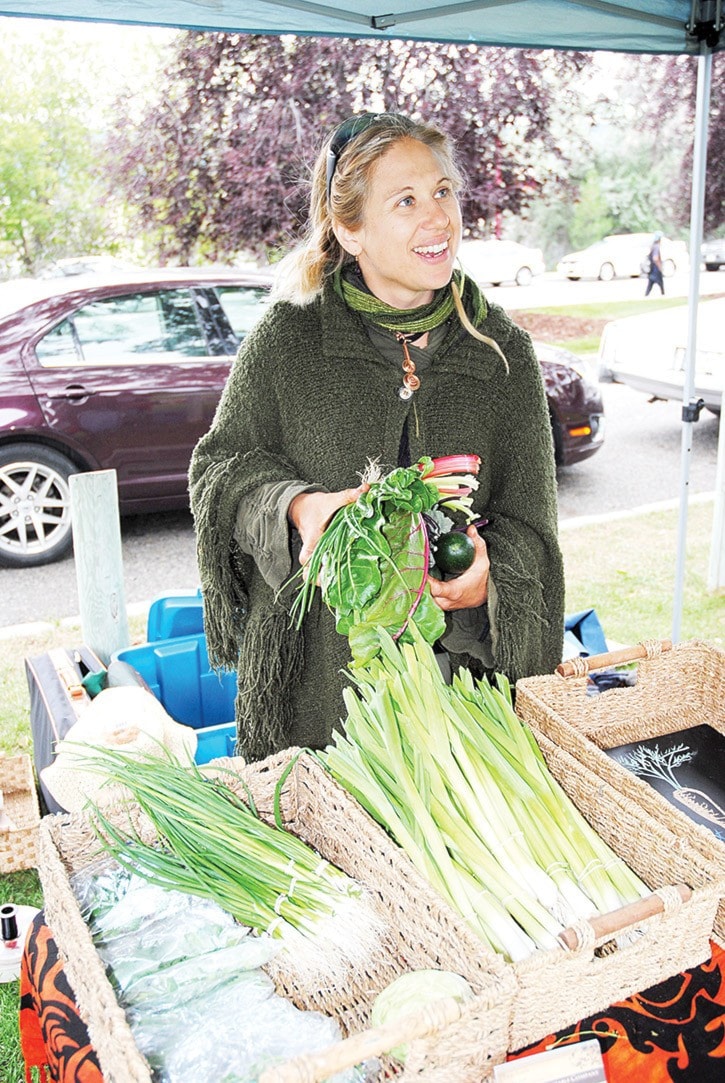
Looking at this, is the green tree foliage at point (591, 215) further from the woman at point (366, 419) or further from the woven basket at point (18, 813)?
the woman at point (366, 419)

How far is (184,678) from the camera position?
11.0 feet

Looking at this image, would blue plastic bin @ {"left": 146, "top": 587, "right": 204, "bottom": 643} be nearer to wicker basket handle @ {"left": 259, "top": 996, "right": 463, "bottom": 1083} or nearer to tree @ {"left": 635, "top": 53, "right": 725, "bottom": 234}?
wicker basket handle @ {"left": 259, "top": 996, "right": 463, "bottom": 1083}

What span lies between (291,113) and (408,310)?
6.55 metres

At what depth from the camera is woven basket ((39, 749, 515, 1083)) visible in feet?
3.55

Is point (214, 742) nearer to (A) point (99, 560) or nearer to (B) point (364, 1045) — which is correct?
(A) point (99, 560)

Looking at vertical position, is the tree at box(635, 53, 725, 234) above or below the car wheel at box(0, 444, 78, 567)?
above

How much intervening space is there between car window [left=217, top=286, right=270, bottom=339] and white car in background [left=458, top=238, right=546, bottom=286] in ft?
27.3

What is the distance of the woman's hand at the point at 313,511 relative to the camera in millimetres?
1711

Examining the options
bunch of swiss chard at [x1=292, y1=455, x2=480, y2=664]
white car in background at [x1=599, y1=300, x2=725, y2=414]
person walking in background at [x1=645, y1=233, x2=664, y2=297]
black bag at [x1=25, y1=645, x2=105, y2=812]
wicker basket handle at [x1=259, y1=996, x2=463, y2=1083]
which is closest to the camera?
wicker basket handle at [x1=259, y1=996, x2=463, y2=1083]

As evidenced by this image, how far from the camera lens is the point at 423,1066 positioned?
1.09 meters

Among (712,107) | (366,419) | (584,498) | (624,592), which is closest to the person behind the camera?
(366,419)

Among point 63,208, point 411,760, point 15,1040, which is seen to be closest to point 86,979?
point 411,760

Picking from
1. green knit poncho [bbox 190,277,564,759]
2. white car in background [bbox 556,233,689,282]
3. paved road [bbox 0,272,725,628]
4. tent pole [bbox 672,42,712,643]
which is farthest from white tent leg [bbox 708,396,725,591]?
white car in background [bbox 556,233,689,282]

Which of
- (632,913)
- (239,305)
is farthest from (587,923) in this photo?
(239,305)
